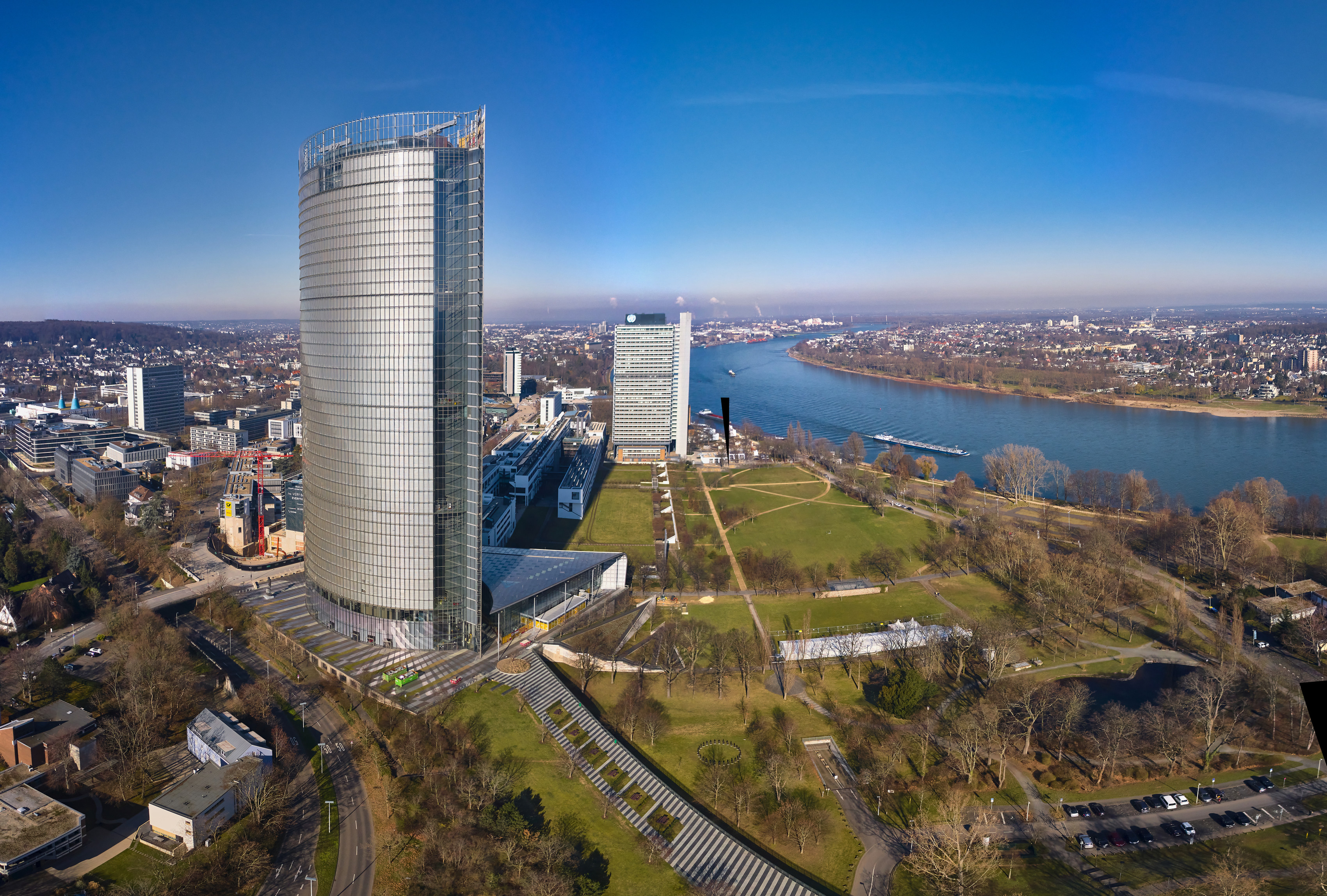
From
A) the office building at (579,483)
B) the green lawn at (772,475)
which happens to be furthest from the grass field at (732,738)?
the green lawn at (772,475)

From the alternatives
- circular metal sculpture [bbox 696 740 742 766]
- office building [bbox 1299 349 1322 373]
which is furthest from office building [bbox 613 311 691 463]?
office building [bbox 1299 349 1322 373]

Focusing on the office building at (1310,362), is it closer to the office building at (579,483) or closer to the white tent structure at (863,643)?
the office building at (579,483)

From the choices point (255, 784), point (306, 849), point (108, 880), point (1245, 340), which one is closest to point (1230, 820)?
point (306, 849)

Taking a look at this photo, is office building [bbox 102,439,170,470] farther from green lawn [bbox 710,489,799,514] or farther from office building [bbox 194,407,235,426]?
green lawn [bbox 710,489,799,514]

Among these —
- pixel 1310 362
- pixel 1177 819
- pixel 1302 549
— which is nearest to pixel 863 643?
pixel 1177 819

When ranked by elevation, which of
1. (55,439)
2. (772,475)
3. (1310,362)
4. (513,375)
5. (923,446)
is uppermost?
(1310,362)

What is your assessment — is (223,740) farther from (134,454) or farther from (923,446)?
(923,446)
